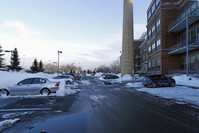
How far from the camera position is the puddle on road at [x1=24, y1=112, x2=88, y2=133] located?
3.97m

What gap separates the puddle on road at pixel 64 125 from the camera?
3.97m

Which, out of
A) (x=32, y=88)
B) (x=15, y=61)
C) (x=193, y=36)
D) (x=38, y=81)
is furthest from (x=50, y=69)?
(x=32, y=88)

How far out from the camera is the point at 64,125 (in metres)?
4.35

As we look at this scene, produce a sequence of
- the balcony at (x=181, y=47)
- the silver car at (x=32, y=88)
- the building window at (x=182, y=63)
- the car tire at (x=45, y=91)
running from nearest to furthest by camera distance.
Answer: the silver car at (x=32, y=88)
the car tire at (x=45, y=91)
the balcony at (x=181, y=47)
the building window at (x=182, y=63)

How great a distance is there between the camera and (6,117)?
5.12 meters

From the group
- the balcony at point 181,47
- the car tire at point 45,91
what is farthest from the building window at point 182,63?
the car tire at point 45,91

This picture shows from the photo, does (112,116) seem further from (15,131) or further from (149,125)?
(15,131)

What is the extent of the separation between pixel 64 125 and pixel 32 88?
7.08 m

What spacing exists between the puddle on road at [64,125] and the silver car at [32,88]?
5.74 meters

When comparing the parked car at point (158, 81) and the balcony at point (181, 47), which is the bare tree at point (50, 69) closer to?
the balcony at point (181, 47)

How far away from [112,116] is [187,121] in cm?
274

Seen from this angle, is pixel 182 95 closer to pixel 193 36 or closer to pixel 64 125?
pixel 64 125

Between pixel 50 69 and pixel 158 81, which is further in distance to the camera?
pixel 50 69

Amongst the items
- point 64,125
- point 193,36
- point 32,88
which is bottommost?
point 64,125
